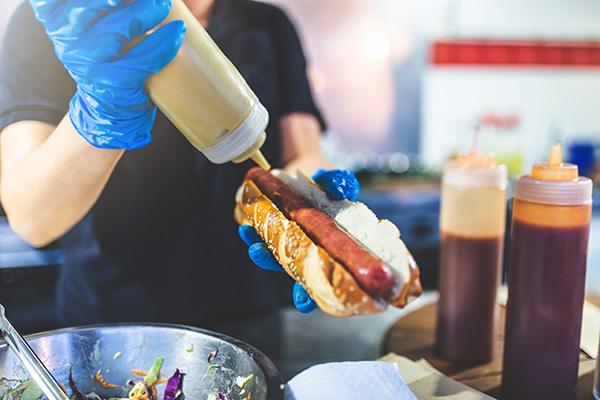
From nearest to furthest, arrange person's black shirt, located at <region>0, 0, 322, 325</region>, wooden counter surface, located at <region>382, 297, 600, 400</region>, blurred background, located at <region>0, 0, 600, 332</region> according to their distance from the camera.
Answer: wooden counter surface, located at <region>382, 297, 600, 400</region>
person's black shirt, located at <region>0, 0, 322, 325</region>
blurred background, located at <region>0, 0, 600, 332</region>

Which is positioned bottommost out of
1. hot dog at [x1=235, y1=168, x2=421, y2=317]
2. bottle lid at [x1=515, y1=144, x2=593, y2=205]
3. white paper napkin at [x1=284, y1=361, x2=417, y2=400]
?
white paper napkin at [x1=284, y1=361, x2=417, y2=400]

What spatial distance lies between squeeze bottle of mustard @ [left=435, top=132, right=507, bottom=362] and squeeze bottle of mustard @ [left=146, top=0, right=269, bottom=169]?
59cm

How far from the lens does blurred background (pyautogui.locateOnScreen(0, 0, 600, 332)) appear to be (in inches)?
175

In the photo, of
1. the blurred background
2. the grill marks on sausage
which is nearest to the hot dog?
the grill marks on sausage

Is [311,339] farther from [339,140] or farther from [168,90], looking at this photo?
[339,140]

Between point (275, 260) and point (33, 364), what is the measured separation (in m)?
0.53

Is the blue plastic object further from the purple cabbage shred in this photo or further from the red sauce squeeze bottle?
the purple cabbage shred

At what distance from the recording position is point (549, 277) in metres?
0.98

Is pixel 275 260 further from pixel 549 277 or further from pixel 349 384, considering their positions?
pixel 549 277

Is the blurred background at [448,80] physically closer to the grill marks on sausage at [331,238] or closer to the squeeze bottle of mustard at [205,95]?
the grill marks on sausage at [331,238]

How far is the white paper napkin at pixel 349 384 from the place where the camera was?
88 centimetres

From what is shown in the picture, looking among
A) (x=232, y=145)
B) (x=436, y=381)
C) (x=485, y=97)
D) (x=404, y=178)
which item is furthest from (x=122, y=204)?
(x=485, y=97)

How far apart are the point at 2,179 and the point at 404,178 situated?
3360 mm

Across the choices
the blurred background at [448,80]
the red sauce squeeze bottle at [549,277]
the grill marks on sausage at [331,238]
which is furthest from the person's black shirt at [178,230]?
the blurred background at [448,80]
